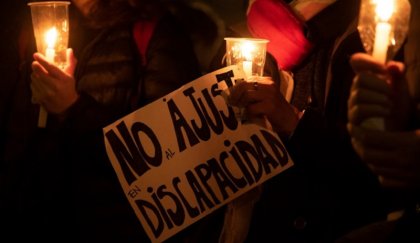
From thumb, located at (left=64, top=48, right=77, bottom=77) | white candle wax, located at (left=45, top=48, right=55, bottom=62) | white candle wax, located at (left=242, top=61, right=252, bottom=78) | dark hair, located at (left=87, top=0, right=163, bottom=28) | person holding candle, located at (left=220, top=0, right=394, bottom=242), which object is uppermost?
dark hair, located at (left=87, top=0, right=163, bottom=28)

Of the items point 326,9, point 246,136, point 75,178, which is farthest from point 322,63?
point 75,178

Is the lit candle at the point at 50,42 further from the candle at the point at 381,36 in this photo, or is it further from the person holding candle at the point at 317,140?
the candle at the point at 381,36

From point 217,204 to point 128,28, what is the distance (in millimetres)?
977

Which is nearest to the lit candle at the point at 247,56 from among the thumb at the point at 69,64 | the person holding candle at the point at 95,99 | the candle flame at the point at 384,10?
the person holding candle at the point at 95,99

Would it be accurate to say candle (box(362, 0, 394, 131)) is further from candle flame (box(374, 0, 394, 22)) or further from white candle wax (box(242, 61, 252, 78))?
white candle wax (box(242, 61, 252, 78))

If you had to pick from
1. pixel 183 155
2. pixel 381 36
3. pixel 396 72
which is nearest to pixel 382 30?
pixel 381 36

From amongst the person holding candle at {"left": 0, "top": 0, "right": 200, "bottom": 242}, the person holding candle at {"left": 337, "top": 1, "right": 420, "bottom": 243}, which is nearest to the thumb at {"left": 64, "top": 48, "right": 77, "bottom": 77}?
the person holding candle at {"left": 0, "top": 0, "right": 200, "bottom": 242}

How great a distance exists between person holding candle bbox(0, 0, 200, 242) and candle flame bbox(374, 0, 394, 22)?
1.15 meters

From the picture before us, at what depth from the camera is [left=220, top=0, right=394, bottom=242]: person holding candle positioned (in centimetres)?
220

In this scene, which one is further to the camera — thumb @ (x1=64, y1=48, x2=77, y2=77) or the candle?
thumb @ (x1=64, y1=48, x2=77, y2=77)

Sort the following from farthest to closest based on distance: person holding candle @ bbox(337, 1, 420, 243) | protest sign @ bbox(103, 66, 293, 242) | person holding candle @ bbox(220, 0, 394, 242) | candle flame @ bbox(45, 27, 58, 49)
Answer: candle flame @ bbox(45, 27, 58, 49)
protest sign @ bbox(103, 66, 293, 242)
person holding candle @ bbox(220, 0, 394, 242)
person holding candle @ bbox(337, 1, 420, 243)

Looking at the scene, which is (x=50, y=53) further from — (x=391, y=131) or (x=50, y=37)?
(x=391, y=131)

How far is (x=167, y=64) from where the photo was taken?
8.69 feet

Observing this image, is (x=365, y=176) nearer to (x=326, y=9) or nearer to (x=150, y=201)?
(x=326, y=9)
